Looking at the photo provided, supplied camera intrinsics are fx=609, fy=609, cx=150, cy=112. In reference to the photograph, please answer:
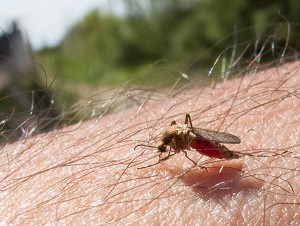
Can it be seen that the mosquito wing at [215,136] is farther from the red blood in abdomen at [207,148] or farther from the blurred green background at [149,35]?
the blurred green background at [149,35]

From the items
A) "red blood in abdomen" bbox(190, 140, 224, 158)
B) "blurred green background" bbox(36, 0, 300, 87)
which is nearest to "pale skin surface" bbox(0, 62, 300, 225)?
"red blood in abdomen" bbox(190, 140, 224, 158)

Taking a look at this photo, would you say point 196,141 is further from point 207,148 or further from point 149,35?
point 149,35

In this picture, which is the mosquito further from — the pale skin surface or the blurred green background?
the blurred green background

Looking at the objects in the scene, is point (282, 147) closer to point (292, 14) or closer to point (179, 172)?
point (179, 172)

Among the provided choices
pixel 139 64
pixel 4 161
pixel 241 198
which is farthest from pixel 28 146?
pixel 139 64

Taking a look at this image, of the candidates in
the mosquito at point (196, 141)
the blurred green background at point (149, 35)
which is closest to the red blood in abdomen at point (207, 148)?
the mosquito at point (196, 141)

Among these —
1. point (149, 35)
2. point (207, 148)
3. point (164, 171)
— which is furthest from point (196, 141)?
point (149, 35)
